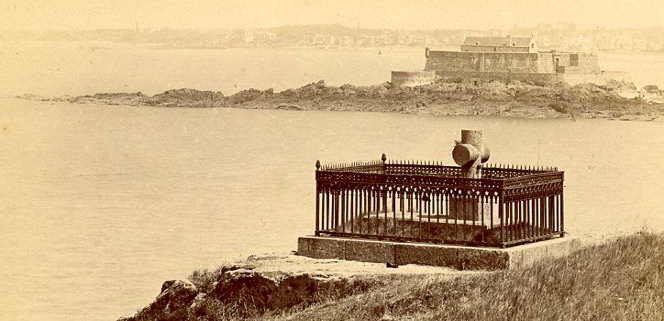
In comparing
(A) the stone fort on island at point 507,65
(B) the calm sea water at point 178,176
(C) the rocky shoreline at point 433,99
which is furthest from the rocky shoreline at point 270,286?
(A) the stone fort on island at point 507,65

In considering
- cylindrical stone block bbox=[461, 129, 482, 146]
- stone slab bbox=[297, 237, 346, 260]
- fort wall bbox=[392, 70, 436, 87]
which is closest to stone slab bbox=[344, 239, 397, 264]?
stone slab bbox=[297, 237, 346, 260]

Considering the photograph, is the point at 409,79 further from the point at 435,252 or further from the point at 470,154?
the point at 435,252

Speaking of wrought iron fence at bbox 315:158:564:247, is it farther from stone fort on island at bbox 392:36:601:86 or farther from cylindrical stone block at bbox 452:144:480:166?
stone fort on island at bbox 392:36:601:86

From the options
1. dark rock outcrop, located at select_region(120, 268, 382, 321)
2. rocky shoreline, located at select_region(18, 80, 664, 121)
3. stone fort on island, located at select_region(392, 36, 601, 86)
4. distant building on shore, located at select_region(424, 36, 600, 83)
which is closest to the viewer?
dark rock outcrop, located at select_region(120, 268, 382, 321)

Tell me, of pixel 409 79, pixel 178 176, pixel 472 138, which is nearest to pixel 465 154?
pixel 472 138

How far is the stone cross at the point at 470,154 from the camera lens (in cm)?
2223

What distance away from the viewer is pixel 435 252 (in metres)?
21.1

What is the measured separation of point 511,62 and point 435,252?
311 feet

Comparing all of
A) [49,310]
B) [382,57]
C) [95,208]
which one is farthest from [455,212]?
[382,57]

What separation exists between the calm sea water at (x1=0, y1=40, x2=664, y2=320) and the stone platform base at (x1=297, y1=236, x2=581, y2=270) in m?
1.92

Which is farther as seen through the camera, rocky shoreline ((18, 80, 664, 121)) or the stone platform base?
rocky shoreline ((18, 80, 664, 121))

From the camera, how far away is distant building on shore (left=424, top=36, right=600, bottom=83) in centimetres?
11356

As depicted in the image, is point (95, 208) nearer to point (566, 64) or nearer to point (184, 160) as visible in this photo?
point (184, 160)

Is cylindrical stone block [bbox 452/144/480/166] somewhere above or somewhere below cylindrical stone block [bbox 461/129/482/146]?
below
